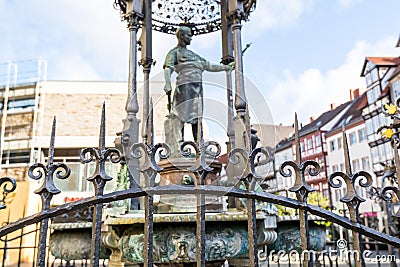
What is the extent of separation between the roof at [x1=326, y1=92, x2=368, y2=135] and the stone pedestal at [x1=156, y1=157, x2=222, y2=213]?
27.5m

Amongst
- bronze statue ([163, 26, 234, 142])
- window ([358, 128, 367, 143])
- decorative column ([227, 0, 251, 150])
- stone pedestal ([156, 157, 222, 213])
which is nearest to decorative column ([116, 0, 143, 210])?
stone pedestal ([156, 157, 222, 213])

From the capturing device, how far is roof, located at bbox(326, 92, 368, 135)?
96.5ft

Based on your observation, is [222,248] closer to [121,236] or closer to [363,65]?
[121,236]

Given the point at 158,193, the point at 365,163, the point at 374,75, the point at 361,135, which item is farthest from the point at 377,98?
the point at 158,193

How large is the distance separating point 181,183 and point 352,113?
30.4 m

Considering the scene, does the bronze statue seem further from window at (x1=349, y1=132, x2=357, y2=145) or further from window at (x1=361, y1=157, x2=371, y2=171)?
window at (x1=349, y1=132, x2=357, y2=145)

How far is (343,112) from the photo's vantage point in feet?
108

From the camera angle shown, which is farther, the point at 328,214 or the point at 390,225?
the point at 390,225

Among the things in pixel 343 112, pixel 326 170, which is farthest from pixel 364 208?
pixel 343 112

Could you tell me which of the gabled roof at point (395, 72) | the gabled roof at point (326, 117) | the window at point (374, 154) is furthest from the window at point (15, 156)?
the gabled roof at point (326, 117)

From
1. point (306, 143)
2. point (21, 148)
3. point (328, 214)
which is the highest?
point (306, 143)

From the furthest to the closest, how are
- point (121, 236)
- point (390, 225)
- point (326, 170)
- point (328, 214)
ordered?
point (326, 170)
point (390, 225)
point (121, 236)
point (328, 214)

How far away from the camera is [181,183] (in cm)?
389

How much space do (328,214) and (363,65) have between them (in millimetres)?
28723
